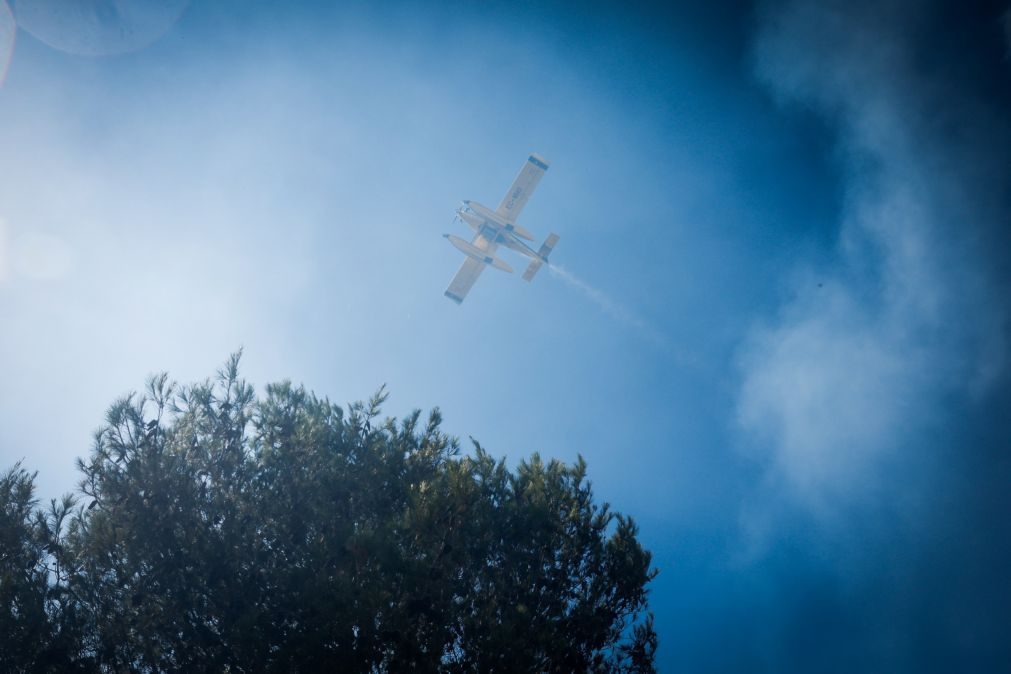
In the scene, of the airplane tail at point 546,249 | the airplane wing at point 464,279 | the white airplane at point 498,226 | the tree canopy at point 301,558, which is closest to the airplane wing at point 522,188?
the white airplane at point 498,226

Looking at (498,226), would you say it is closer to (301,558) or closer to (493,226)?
(493,226)

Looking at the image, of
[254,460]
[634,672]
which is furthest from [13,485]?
[634,672]

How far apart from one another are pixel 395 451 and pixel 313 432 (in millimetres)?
1246

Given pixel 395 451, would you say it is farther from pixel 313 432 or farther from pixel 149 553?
pixel 149 553

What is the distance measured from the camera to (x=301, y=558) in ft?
20.7

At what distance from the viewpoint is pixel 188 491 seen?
6.45 metres

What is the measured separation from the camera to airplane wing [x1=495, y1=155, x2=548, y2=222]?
22344 mm

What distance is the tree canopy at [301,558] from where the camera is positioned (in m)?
5.45

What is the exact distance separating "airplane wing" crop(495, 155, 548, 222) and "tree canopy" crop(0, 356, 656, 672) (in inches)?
653

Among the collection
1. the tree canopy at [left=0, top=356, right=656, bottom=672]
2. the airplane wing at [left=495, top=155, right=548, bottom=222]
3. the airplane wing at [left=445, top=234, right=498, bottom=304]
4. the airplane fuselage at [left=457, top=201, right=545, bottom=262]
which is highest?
the airplane wing at [left=495, top=155, right=548, bottom=222]

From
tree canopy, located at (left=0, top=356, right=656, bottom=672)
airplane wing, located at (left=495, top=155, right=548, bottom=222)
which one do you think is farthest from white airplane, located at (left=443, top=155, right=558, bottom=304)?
tree canopy, located at (left=0, top=356, right=656, bottom=672)

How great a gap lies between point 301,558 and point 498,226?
18.6 meters

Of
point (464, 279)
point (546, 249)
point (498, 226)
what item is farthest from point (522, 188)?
point (464, 279)

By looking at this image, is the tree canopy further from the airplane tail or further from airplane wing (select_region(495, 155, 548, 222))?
the airplane tail
